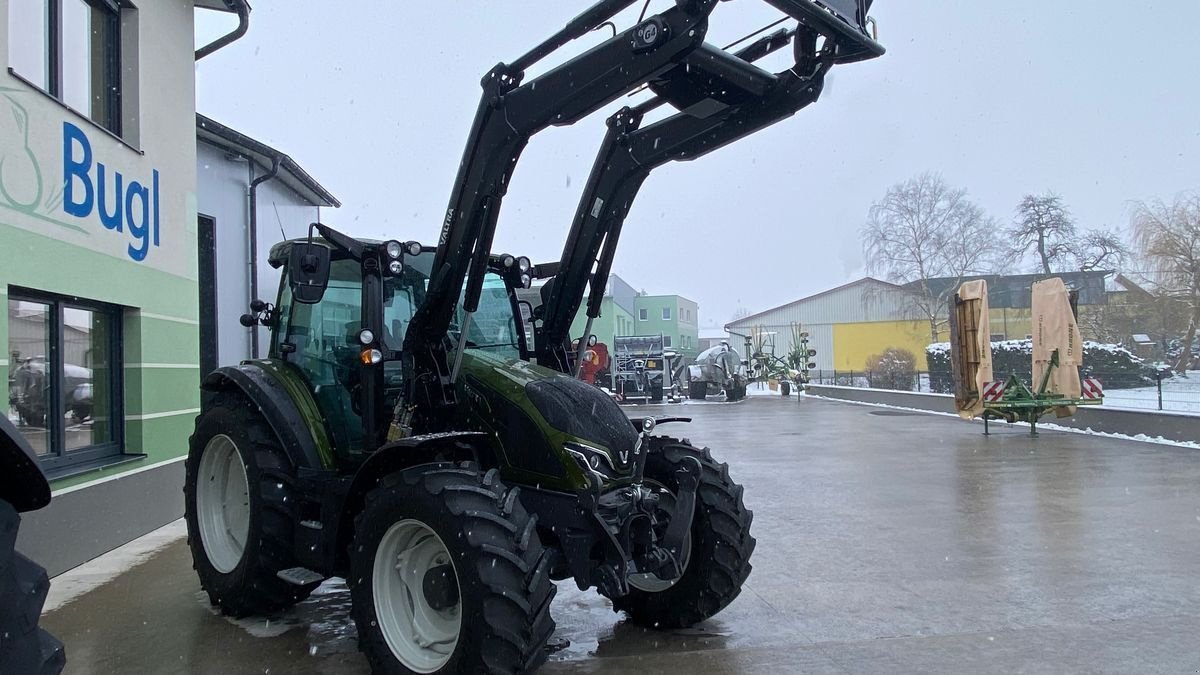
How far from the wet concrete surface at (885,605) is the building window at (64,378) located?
3.67 feet

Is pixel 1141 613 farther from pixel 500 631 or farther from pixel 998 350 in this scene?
pixel 998 350

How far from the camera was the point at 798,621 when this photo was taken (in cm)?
512

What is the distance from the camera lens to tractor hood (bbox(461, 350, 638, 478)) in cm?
422

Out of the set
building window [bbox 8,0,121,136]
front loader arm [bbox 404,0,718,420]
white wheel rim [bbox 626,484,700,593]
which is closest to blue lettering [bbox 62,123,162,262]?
building window [bbox 8,0,121,136]

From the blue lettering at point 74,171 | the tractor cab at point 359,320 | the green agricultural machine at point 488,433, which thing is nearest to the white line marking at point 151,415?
the blue lettering at point 74,171

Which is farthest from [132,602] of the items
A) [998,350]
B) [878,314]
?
[878,314]

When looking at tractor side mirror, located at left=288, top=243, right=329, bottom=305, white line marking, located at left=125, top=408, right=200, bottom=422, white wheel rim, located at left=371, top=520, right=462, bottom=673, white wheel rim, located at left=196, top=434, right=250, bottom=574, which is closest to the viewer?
white wheel rim, located at left=371, top=520, right=462, bottom=673

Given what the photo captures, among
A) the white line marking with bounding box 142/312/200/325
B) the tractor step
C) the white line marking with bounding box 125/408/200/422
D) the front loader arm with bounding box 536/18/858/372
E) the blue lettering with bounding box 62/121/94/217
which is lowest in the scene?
the tractor step

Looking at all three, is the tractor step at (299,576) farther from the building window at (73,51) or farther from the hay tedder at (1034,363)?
the hay tedder at (1034,363)

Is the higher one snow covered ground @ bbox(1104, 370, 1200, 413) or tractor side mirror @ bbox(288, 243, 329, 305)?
tractor side mirror @ bbox(288, 243, 329, 305)

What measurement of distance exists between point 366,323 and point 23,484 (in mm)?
2281

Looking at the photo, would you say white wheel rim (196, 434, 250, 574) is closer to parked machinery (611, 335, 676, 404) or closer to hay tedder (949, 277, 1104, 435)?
hay tedder (949, 277, 1104, 435)

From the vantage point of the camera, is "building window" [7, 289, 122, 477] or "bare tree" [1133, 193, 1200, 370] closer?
"building window" [7, 289, 122, 477]

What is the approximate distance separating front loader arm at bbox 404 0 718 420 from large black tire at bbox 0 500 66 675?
2224 mm
